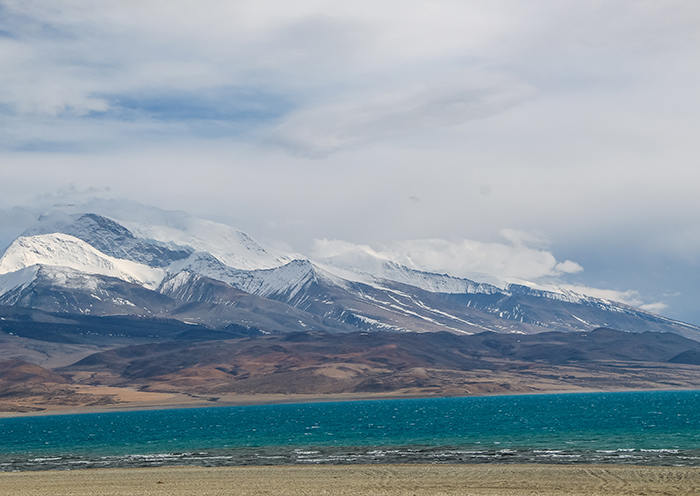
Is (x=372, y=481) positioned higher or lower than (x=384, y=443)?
higher

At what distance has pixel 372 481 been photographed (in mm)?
79625

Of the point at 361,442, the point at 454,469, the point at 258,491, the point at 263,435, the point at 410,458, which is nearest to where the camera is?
the point at 258,491

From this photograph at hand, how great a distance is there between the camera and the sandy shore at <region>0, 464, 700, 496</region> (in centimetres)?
7169

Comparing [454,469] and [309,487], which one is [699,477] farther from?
[309,487]

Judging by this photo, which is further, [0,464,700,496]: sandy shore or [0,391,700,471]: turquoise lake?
[0,391,700,471]: turquoise lake

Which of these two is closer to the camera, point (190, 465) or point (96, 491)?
point (96, 491)

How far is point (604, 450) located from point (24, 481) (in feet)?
198

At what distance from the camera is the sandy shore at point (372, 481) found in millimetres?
71688

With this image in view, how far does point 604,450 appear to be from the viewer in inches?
4033

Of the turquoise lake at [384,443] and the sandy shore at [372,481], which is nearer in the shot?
the sandy shore at [372,481]

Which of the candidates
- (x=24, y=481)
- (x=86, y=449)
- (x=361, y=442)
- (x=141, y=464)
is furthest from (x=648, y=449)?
(x=86, y=449)

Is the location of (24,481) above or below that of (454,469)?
below

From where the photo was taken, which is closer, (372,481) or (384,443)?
(372,481)

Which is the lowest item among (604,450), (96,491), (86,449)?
(86,449)
